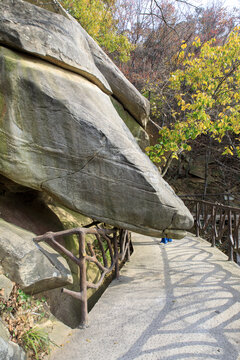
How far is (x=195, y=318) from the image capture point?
3.96 meters

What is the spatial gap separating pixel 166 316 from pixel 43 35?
5.09 metres

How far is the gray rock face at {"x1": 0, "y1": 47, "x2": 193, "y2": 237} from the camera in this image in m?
4.22

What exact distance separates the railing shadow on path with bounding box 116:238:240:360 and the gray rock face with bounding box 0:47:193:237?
4.82 feet

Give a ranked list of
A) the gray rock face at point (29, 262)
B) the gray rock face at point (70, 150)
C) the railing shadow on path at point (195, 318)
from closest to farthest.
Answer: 1. the railing shadow on path at point (195, 318)
2. the gray rock face at point (29, 262)
3. the gray rock face at point (70, 150)

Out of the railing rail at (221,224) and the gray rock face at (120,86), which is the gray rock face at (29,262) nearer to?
the gray rock face at (120,86)

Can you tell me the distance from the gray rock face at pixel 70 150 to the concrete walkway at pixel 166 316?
1.34 metres

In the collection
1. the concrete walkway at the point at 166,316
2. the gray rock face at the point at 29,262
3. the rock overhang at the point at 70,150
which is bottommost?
the concrete walkway at the point at 166,316

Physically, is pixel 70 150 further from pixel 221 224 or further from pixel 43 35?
pixel 221 224

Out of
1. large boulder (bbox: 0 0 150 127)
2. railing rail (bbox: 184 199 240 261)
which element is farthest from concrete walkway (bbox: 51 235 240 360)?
large boulder (bbox: 0 0 150 127)

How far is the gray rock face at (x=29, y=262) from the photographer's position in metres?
3.47

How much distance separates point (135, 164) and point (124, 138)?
1.80 ft

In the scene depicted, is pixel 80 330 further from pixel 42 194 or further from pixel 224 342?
pixel 42 194

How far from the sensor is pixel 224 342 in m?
3.34

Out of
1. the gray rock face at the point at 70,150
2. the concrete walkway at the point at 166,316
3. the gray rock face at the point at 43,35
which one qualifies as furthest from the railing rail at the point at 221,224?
the gray rock face at the point at 43,35
